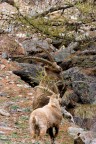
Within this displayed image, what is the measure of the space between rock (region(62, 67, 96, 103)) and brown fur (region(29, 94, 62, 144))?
15.2ft

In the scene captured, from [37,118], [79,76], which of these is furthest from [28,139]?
[79,76]

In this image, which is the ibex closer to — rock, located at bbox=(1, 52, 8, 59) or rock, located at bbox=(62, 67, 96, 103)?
rock, located at bbox=(62, 67, 96, 103)

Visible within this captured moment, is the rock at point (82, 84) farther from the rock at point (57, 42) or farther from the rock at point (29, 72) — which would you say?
the rock at point (29, 72)

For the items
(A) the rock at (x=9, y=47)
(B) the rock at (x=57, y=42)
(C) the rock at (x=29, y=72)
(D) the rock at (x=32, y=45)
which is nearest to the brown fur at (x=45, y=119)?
(B) the rock at (x=57, y=42)

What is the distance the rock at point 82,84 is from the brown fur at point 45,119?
4.62 meters

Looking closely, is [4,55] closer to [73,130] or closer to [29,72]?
[29,72]

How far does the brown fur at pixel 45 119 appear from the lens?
7.09 meters

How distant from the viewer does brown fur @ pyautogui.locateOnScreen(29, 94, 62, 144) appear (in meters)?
7.09

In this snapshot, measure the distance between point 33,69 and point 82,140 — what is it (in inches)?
257

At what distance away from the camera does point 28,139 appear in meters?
8.68

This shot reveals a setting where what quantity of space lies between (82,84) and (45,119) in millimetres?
5542

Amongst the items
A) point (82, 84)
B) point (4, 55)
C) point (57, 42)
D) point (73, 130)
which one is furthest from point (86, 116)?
point (4, 55)

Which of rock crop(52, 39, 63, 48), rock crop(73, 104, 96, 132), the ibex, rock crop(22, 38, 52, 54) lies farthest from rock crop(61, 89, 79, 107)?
the ibex

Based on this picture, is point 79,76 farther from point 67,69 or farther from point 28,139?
point 28,139
